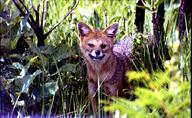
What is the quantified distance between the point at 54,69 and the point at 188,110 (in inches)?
86.3

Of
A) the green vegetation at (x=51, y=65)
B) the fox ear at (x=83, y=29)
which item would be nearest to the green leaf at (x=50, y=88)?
the green vegetation at (x=51, y=65)

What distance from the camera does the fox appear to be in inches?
163

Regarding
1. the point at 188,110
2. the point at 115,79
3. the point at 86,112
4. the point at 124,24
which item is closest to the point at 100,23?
the point at 124,24

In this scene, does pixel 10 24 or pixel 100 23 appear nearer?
pixel 10 24

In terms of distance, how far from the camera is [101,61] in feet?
14.0

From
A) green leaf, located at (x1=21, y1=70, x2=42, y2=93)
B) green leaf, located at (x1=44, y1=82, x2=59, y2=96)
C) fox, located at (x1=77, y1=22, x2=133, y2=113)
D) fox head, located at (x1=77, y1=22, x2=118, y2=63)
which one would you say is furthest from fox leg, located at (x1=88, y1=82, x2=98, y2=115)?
green leaf, located at (x1=21, y1=70, x2=42, y2=93)

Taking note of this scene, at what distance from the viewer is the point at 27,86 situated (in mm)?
3809

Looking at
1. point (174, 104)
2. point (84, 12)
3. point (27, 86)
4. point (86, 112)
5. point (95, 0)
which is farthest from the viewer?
point (95, 0)

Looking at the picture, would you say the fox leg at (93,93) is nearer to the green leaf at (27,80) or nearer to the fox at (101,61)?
the fox at (101,61)

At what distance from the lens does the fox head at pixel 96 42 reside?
414cm

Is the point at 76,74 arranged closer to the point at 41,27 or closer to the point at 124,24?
the point at 41,27

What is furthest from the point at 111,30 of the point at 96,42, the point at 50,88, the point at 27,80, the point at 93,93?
the point at 27,80

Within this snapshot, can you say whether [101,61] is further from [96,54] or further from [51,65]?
[51,65]

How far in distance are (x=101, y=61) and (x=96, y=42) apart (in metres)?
0.16
